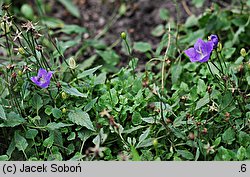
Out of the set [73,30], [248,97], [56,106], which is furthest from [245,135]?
[73,30]

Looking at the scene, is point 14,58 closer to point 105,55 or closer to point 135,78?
point 105,55

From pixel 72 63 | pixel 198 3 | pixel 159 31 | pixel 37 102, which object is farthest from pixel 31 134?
pixel 198 3

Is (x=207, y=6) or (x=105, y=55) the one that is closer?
(x=105, y=55)

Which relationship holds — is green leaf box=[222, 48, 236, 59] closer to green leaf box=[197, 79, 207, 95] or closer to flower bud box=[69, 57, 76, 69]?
green leaf box=[197, 79, 207, 95]

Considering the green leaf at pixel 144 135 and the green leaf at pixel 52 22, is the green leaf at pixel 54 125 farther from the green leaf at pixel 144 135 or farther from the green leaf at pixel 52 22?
the green leaf at pixel 52 22

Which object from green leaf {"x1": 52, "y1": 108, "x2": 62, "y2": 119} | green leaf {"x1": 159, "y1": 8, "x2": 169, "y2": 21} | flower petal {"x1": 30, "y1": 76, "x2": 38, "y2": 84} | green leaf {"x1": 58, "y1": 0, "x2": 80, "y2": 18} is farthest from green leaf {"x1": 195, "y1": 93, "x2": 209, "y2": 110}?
green leaf {"x1": 58, "y1": 0, "x2": 80, "y2": 18}
